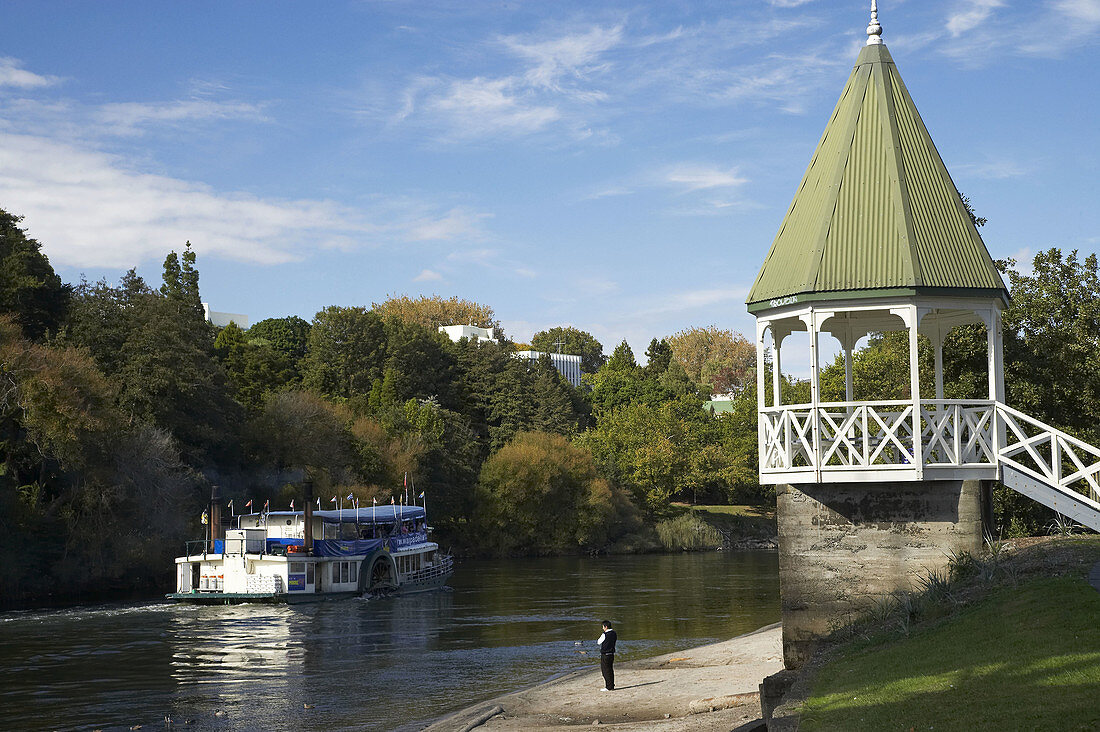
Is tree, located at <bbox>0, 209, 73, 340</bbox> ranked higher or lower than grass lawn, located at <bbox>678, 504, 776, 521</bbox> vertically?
higher

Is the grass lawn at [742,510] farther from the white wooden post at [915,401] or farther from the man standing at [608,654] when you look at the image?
the white wooden post at [915,401]

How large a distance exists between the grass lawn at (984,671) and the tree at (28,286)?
56.7 meters

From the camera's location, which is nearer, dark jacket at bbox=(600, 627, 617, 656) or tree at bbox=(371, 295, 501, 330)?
dark jacket at bbox=(600, 627, 617, 656)

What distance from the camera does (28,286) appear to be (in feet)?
209

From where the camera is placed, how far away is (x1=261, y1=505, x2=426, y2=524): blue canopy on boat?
57.7 meters

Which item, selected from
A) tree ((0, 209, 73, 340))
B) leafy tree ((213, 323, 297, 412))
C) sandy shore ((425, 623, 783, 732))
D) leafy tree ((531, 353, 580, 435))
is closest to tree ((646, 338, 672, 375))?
leafy tree ((531, 353, 580, 435))

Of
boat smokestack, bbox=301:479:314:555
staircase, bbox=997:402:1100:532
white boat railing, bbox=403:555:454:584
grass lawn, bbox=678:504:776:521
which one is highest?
staircase, bbox=997:402:1100:532

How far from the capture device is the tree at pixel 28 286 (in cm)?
6347

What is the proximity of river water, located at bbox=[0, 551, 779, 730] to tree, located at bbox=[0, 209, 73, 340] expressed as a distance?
2231cm

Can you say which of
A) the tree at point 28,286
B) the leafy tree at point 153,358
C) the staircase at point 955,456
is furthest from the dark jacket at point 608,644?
the tree at point 28,286

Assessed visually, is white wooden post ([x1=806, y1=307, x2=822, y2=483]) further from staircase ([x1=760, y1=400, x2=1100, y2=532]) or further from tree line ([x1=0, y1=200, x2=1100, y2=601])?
tree line ([x1=0, y1=200, x2=1100, y2=601])

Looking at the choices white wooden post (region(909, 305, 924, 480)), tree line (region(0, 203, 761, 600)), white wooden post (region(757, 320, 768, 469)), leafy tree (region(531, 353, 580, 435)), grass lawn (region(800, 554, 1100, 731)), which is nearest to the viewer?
grass lawn (region(800, 554, 1100, 731))

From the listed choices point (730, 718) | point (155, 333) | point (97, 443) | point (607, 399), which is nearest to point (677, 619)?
point (730, 718)

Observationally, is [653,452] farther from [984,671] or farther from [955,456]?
[984,671]
